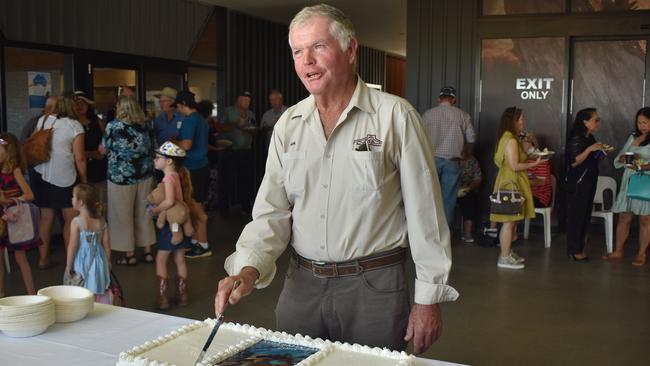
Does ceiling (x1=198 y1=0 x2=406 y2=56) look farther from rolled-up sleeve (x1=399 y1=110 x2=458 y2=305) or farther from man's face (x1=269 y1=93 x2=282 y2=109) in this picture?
→ rolled-up sleeve (x1=399 y1=110 x2=458 y2=305)

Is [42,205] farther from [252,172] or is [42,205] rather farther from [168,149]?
[252,172]

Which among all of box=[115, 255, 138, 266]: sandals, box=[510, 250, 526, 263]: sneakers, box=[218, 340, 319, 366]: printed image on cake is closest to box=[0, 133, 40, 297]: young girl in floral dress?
box=[115, 255, 138, 266]: sandals

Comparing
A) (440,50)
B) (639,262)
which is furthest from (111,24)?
(639,262)

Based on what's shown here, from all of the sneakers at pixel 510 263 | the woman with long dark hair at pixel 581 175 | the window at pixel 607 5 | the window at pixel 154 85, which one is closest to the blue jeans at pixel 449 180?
the sneakers at pixel 510 263

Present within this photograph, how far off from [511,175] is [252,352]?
517cm

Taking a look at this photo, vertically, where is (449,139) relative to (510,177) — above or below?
above

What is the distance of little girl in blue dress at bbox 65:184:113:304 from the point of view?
4176 mm

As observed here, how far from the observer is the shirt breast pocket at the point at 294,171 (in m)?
2.30

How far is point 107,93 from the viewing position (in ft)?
28.4

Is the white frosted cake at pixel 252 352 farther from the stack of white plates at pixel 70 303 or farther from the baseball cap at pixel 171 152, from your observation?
the baseball cap at pixel 171 152

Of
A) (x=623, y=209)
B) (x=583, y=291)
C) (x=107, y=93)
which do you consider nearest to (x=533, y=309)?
(x=583, y=291)

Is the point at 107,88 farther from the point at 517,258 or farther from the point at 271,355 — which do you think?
the point at 271,355

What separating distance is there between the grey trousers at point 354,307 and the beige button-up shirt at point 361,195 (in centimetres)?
9

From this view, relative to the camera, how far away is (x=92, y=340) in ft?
6.85
